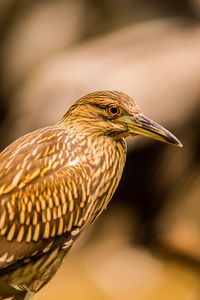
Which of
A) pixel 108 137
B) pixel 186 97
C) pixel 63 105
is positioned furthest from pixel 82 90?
pixel 108 137

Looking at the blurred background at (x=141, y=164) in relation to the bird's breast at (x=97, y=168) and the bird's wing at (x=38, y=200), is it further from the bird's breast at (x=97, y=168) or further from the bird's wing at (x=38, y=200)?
the bird's wing at (x=38, y=200)

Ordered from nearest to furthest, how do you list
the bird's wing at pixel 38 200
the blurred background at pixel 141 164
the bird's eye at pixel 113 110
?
the bird's wing at pixel 38 200 → the bird's eye at pixel 113 110 → the blurred background at pixel 141 164

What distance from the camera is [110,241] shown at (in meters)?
8.32

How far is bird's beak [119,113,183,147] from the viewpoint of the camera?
3297 millimetres

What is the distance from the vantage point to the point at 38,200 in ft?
10.7

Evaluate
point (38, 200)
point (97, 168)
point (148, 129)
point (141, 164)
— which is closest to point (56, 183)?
point (38, 200)

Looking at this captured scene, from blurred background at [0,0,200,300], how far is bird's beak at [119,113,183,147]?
4.11m

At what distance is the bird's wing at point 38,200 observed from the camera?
323 cm

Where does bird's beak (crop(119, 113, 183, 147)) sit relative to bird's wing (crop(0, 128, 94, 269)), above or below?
above

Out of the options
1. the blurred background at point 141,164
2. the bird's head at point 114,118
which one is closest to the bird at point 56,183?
the bird's head at point 114,118

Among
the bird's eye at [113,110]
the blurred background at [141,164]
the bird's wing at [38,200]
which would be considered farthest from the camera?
the blurred background at [141,164]

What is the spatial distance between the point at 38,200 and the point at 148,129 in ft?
2.53

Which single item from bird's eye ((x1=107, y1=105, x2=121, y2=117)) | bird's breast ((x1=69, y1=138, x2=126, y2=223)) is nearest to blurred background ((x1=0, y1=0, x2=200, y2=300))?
bird's breast ((x1=69, y1=138, x2=126, y2=223))

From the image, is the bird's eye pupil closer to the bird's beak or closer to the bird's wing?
the bird's beak
